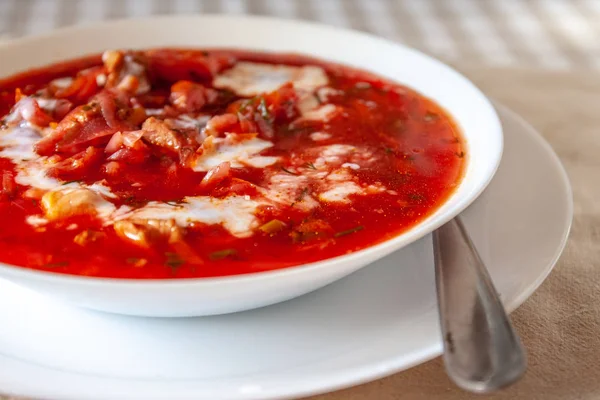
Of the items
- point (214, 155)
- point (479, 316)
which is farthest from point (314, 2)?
point (479, 316)

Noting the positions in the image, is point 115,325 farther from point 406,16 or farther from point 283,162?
point 406,16

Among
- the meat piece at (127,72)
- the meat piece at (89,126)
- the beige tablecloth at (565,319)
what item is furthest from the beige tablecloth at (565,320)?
the meat piece at (127,72)

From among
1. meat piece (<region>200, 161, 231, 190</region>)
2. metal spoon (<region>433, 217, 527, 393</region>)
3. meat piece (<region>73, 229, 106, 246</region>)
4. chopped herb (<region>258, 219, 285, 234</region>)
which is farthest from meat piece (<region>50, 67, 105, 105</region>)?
metal spoon (<region>433, 217, 527, 393</region>)

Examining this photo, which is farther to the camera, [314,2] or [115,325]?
[314,2]

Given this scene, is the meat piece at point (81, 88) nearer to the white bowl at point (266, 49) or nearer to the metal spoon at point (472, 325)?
the white bowl at point (266, 49)

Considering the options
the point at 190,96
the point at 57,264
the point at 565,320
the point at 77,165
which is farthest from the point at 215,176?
the point at 565,320

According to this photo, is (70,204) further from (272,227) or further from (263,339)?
(263,339)
